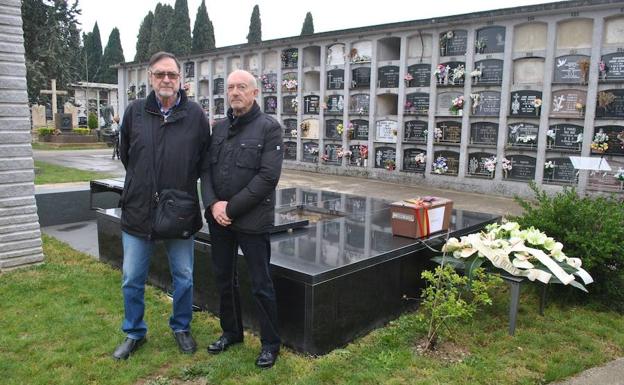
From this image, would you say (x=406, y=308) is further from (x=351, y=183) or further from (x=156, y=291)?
(x=351, y=183)

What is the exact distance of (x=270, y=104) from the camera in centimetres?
1269

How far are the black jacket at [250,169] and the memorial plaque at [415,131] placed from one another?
7.74 metres

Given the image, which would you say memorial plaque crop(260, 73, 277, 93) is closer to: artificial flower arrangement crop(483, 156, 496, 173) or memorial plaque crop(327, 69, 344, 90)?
memorial plaque crop(327, 69, 344, 90)

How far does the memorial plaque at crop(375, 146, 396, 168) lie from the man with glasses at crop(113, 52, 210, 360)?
8.01m

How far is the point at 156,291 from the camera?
3883 mm

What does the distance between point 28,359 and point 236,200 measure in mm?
1467

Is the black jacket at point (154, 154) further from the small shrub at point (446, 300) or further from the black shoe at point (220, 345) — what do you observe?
the small shrub at point (446, 300)

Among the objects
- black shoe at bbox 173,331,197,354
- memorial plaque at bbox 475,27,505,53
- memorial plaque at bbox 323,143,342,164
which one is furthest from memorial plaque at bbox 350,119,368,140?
black shoe at bbox 173,331,197,354

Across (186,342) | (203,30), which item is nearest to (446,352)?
(186,342)

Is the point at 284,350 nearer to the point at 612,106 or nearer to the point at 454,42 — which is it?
the point at 612,106

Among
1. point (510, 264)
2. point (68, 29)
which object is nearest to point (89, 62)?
point (68, 29)

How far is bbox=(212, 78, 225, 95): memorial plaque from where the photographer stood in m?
14.0

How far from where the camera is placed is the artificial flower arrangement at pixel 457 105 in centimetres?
925

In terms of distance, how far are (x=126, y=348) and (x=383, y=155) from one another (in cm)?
836
